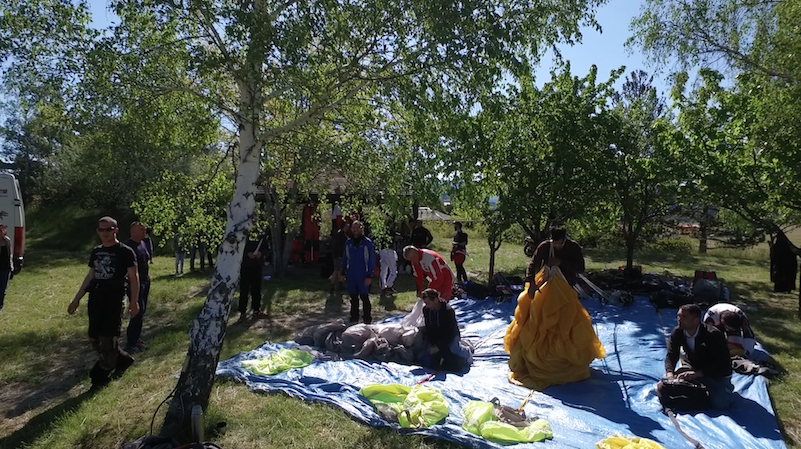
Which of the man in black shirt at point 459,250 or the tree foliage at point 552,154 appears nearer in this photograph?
the tree foliage at point 552,154

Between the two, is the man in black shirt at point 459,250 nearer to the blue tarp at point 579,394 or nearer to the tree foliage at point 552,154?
the tree foliage at point 552,154

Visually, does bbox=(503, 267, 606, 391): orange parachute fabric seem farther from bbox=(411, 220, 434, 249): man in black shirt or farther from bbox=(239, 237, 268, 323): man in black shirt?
bbox=(411, 220, 434, 249): man in black shirt

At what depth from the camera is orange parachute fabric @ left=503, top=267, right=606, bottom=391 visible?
5.19 m

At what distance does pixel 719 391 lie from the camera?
4.43 meters

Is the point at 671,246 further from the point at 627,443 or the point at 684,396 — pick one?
the point at 627,443

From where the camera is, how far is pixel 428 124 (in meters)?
4.81

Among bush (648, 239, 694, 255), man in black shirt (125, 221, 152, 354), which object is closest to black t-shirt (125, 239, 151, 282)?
man in black shirt (125, 221, 152, 354)

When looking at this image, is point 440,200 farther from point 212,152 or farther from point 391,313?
point 212,152

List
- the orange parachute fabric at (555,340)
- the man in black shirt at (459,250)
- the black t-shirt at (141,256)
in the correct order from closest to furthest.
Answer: the orange parachute fabric at (555,340), the black t-shirt at (141,256), the man in black shirt at (459,250)

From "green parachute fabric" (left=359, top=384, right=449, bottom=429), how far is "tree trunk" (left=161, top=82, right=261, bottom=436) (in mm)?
1385

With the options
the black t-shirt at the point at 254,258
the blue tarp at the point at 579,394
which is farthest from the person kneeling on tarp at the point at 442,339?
the black t-shirt at the point at 254,258

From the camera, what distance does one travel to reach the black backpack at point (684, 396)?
4422 millimetres

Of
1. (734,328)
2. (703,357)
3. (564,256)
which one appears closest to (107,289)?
(564,256)

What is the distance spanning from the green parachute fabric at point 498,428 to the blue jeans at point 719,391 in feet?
4.90
